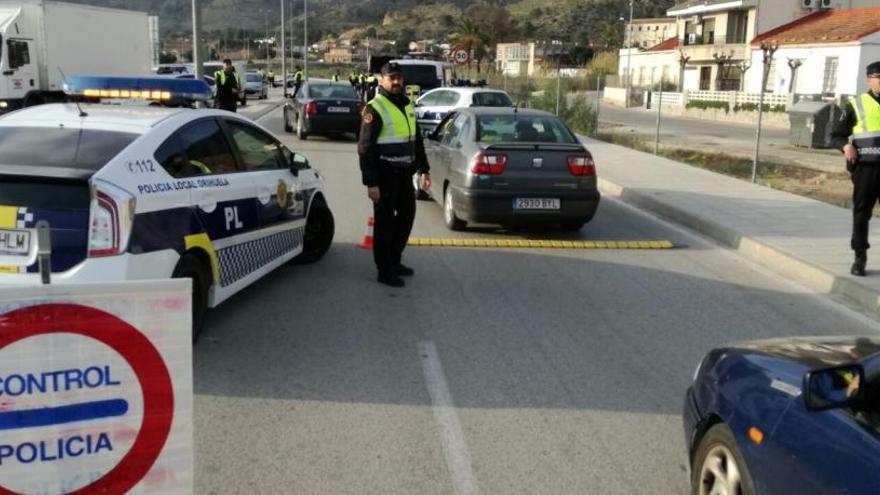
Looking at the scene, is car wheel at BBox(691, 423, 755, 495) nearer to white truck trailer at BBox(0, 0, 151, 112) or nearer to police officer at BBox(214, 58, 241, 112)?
police officer at BBox(214, 58, 241, 112)

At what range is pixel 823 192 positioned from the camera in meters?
15.9

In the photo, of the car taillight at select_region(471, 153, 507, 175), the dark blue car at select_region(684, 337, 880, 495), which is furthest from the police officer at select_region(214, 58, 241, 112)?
the dark blue car at select_region(684, 337, 880, 495)

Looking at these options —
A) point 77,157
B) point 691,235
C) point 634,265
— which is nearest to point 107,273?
point 77,157

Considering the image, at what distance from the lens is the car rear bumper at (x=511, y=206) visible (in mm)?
9969

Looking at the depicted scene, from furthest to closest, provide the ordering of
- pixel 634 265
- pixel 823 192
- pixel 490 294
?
1. pixel 823 192
2. pixel 634 265
3. pixel 490 294

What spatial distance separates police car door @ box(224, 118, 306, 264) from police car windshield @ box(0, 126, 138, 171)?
1.36m

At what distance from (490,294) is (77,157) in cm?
367

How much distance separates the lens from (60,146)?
5516mm

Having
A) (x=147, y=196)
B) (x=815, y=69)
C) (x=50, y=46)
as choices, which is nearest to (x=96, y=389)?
(x=147, y=196)

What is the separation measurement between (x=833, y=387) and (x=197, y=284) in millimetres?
4270

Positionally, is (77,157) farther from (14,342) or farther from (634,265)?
(634,265)

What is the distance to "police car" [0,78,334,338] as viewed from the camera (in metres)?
4.98

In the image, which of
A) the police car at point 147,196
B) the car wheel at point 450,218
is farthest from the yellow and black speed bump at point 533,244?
the police car at point 147,196

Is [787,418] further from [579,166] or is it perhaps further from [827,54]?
[827,54]
